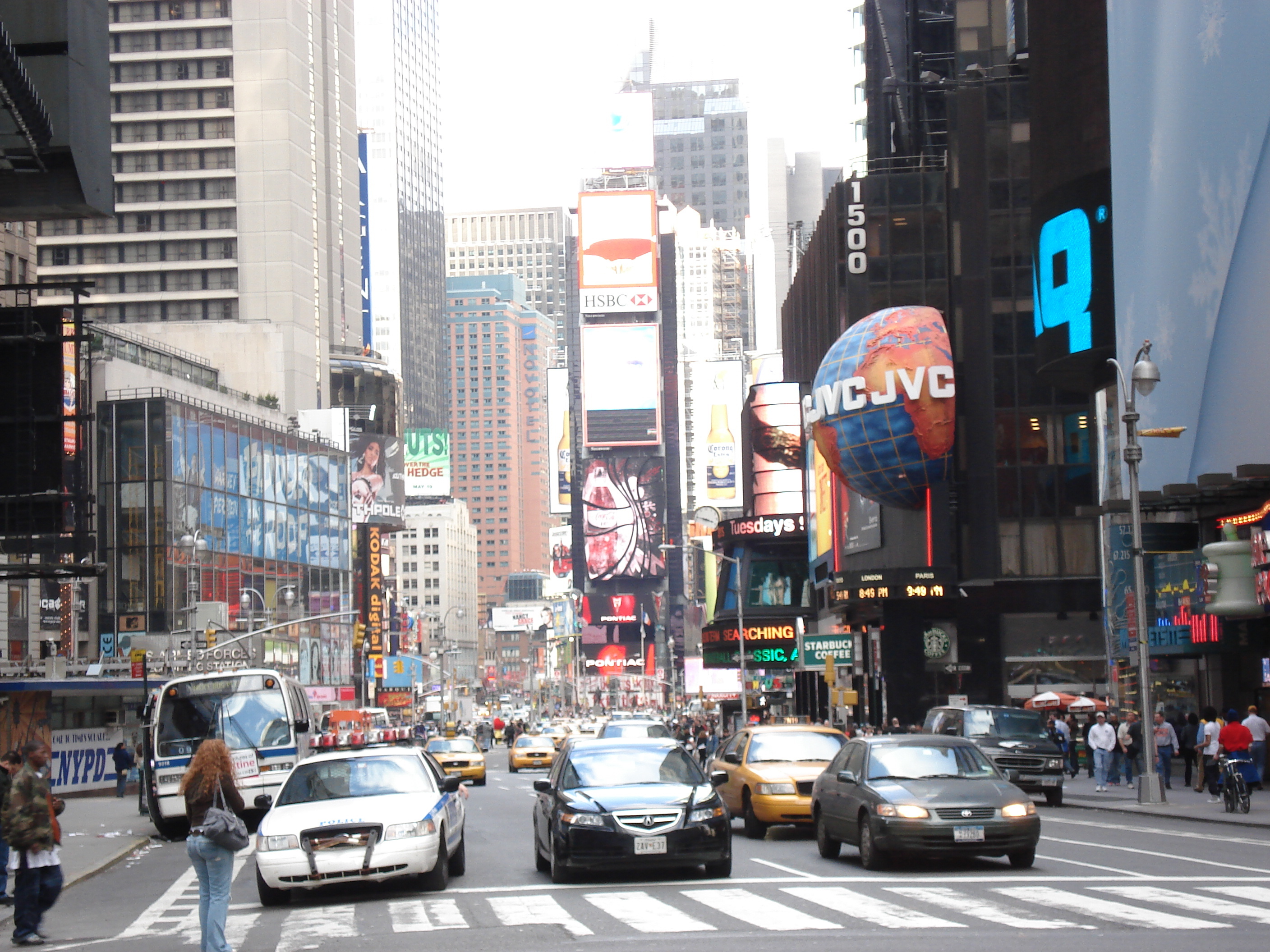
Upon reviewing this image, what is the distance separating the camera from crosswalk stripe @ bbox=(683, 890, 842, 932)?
1319 centimetres

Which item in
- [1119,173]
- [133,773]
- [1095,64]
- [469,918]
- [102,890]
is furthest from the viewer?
[133,773]

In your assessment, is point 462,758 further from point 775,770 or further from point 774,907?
point 774,907

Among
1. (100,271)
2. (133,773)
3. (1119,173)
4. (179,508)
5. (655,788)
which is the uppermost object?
(100,271)

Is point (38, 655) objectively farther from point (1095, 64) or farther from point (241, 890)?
point (241, 890)

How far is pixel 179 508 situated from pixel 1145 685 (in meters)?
60.7

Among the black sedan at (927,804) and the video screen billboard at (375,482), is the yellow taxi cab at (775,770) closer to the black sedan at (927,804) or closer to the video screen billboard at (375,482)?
the black sedan at (927,804)

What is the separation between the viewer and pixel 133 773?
190ft

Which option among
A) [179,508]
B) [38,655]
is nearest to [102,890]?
[38,655]

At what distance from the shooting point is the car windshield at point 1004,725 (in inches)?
1219

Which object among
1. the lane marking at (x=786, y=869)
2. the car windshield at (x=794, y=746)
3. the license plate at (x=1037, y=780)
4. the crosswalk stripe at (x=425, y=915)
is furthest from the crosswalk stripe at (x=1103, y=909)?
the license plate at (x=1037, y=780)

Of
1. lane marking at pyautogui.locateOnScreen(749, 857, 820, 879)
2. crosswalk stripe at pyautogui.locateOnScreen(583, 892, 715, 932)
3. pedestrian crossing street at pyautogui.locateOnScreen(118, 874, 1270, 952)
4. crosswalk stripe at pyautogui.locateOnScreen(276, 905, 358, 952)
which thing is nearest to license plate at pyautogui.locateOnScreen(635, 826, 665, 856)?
pedestrian crossing street at pyautogui.locateOnScreen(118, 874, 1270, 952)

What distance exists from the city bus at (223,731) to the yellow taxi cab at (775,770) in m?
9.89

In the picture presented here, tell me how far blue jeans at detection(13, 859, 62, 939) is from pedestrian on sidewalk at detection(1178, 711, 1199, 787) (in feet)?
84.8

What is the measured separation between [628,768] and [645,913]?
363cm
